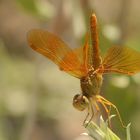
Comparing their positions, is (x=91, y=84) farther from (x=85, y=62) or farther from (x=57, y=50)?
(x=57, y=50)

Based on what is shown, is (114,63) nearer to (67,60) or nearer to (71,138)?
(67,60)

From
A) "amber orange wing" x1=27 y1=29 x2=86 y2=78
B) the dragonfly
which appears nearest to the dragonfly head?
the dragonfly

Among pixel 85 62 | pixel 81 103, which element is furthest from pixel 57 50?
pixel 81 103

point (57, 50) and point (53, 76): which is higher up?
point (57, 50)

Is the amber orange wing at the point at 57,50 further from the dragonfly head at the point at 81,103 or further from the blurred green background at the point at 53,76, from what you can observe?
the blurred green background at the point at 53,76

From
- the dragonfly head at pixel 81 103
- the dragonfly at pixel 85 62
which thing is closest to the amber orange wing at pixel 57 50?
the dragonfly at pixel 85 62

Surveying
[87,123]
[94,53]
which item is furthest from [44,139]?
[87,123]
